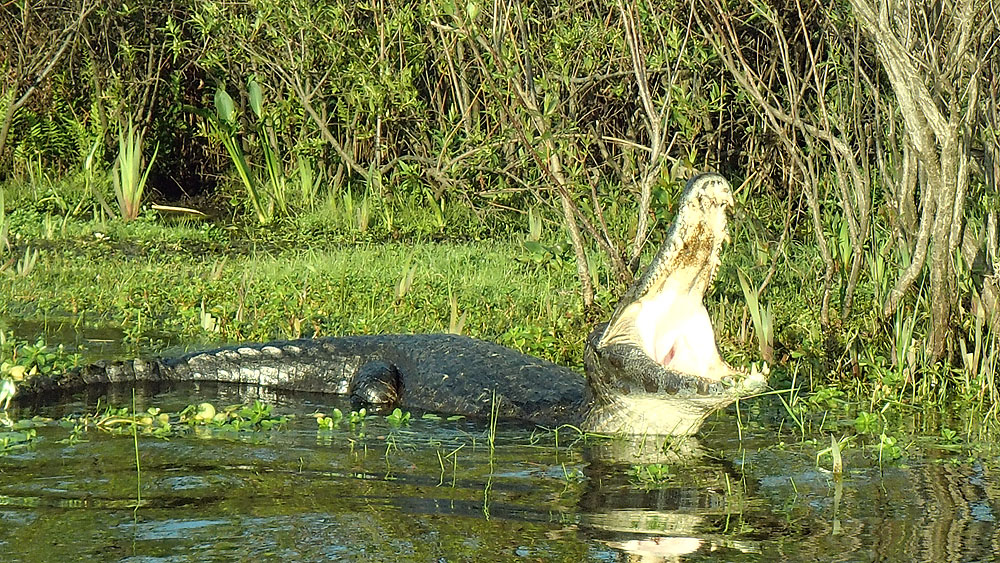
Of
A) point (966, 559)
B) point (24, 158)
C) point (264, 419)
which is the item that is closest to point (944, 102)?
point (966, 559)

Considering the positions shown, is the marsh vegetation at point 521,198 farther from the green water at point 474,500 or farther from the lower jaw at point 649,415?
the lower jaw at point 649,415

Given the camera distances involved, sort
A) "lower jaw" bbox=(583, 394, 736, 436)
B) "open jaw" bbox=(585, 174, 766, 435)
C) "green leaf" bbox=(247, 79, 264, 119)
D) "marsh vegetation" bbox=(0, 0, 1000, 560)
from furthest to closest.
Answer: "green leaf" bbox=(247, 79, 264, 119) → "marsh vegetation" bbox=(0, 0, 1000, 560) → "lower jaw" bbox=(583, 394, 736, 436) → "open jaw" bbox=(585, 174, 766, 435)

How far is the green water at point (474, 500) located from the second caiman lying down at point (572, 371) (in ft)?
0.72

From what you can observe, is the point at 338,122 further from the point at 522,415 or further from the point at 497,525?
the point at 497,525

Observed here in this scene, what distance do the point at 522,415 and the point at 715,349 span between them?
1216 millimetres

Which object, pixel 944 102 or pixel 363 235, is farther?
pixel 363 235

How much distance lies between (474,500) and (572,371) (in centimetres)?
206

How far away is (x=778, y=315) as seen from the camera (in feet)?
22.1

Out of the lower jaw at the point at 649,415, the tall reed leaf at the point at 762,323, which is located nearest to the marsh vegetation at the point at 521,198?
the tall reed leaf at the point at 762,323

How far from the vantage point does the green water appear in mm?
3561

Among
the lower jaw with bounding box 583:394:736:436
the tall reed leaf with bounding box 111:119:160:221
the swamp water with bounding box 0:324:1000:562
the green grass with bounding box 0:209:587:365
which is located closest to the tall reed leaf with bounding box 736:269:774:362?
the swamp water with bounding box 0:324:1000:562

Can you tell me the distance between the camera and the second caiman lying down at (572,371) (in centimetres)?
461

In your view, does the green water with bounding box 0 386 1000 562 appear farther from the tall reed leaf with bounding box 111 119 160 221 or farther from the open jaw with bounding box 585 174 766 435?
the tall reed leaf with bounding box 111 119 160 221

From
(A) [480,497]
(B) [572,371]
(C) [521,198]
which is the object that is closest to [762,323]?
(B) [572,371]
